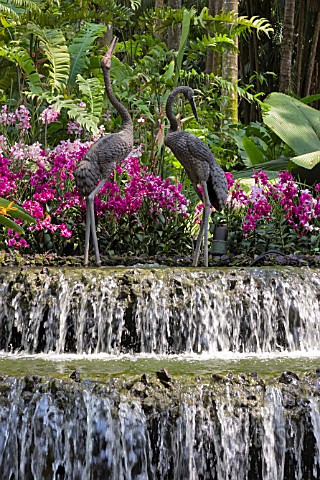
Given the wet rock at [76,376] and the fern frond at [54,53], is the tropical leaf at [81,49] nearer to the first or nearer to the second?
the fern frond at [54,53]

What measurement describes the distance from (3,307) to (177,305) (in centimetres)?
107

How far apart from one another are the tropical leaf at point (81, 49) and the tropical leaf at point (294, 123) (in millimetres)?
2181

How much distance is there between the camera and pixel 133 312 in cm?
524

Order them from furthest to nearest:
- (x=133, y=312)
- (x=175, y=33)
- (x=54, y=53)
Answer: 1. (x=175, y=33)
2. (x=54, y=53)
3. (x=133, y=312)

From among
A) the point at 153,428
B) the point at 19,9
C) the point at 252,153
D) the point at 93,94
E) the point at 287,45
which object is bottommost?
the point at 252,153

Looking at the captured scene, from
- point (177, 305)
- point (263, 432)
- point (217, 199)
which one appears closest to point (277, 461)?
point (263, 432)

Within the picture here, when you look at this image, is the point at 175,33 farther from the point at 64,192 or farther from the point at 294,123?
the point at 64,192

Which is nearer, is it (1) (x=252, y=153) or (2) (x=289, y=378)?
(2) (x=289, y=378)

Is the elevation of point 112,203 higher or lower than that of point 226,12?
lower

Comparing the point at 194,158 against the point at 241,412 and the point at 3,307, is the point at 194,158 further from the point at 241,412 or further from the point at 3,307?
the point at 241,412

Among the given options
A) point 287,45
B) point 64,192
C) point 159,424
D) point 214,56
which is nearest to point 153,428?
point 159,424

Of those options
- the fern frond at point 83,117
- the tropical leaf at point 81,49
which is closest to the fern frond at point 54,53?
the tropical leaf at point 81,49

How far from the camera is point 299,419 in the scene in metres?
3.85

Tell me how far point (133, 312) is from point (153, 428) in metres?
1.51
